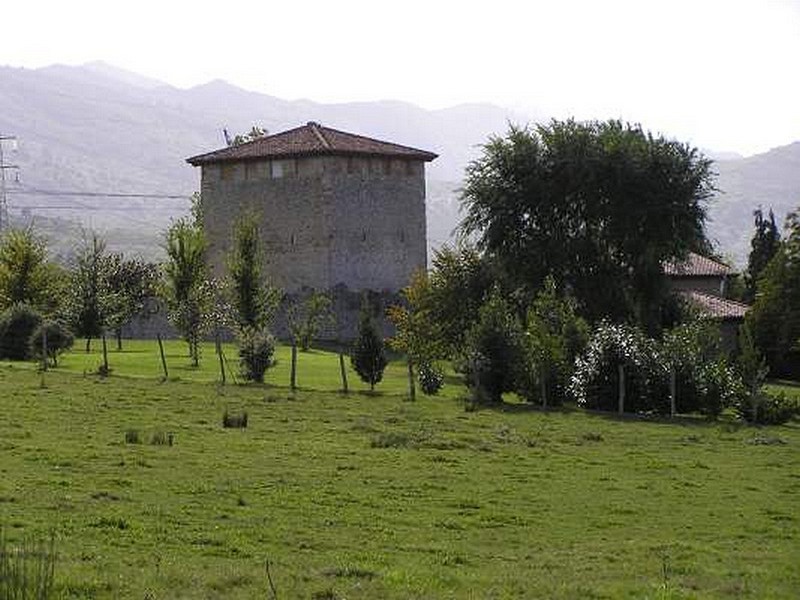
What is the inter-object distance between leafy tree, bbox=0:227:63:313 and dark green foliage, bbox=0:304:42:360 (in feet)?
28.8

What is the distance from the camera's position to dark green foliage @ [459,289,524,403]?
35.9 m

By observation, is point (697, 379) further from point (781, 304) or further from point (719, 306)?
point (719, 306)

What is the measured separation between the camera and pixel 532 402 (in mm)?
36250

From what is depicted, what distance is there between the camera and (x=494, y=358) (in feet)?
119

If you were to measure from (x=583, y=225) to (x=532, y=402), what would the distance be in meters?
16.0

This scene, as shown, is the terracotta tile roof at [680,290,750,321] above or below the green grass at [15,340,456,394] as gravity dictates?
above

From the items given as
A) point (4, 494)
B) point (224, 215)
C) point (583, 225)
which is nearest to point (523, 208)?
point (583, 225)

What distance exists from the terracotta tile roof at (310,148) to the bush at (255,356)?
1085 inches

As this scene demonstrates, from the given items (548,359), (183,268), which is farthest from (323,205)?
(548,359)

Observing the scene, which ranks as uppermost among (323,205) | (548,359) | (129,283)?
(323,205)

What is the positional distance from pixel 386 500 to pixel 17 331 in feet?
92.4

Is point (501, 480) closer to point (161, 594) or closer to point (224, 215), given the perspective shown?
point (161, 594)

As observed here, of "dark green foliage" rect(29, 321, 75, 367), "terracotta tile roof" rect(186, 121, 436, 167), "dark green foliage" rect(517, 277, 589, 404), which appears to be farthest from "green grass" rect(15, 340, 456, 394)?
"terracotta tile roof" rect(186, 121, 436, 167)

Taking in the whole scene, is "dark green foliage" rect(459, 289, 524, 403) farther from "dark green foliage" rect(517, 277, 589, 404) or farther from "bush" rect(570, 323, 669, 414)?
"bush" rect(570, 323, 669, 414)
